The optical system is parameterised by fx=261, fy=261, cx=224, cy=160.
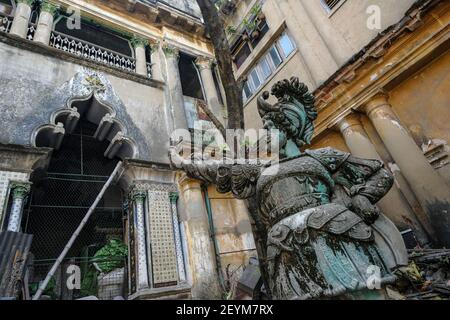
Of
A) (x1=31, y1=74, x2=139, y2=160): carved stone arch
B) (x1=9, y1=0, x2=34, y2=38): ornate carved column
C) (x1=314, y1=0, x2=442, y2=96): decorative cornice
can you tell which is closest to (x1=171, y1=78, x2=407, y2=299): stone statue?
(x1=314, y1=0, x2=442, y2=96): decorative cornice

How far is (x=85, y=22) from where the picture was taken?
27.8 ft

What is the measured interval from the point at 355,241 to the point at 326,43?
7111 mm

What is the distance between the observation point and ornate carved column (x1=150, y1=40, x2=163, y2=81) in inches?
342

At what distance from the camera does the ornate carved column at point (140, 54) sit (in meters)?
8.41

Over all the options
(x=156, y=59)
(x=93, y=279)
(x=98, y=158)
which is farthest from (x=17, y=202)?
(x=156, y=59)

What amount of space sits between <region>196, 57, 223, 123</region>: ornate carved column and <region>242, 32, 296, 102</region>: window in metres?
1.28

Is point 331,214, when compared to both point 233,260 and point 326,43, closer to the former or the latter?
point 233,260

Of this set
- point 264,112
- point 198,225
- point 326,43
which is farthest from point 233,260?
point 326,43

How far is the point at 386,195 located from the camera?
5496 millimetres

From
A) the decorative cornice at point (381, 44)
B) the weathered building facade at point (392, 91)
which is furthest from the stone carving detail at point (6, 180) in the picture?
the decorative cornice at point (381, 44)

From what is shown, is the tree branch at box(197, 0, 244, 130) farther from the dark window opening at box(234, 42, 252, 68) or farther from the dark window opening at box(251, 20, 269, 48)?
the dark window opening at box(234, 42, 252, 68)

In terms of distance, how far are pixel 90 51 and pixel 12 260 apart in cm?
620

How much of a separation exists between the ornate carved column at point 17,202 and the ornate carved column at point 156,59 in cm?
518

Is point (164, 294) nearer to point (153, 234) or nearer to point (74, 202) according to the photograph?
point (153, 234)
